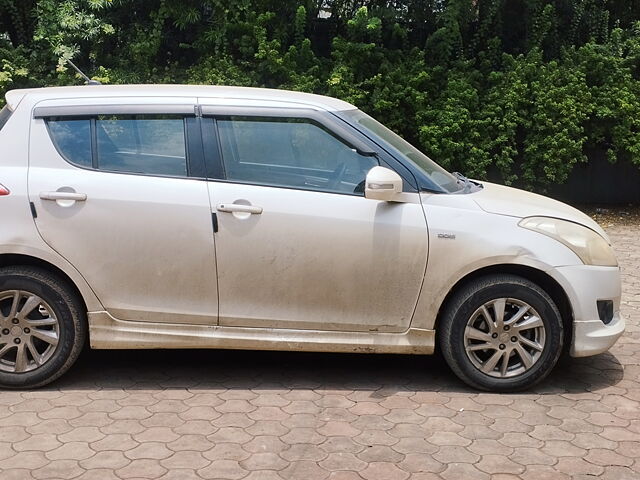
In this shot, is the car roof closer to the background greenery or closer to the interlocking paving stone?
the interlocking paving stone

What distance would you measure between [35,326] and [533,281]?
298cm

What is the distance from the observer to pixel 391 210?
16.0 feet

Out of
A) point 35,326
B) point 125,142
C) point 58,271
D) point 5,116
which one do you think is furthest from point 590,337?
point 5,116

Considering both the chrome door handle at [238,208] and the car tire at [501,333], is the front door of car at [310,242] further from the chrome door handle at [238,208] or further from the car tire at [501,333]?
the car tire at [501,333]

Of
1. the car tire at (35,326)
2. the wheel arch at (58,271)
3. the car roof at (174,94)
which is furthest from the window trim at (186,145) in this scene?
the car tire at (35,326)

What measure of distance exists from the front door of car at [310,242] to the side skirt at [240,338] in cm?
5

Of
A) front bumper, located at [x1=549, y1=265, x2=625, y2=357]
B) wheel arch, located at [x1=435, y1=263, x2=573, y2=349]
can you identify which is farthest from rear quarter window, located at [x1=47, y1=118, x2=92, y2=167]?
front bumper, located at [x1=549, y1=265, x2=625, y2=357]

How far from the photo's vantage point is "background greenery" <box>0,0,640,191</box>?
1023cm

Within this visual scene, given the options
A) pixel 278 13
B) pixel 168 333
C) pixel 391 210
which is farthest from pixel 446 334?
pixel 278 13

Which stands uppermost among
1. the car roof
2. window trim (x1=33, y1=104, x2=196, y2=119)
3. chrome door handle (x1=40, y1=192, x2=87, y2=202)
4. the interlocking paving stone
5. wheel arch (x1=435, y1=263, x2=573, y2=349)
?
the car roof

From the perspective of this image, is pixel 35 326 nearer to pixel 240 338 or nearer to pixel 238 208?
pixel 240 338

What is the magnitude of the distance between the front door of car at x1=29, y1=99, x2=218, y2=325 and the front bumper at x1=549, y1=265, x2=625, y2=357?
6.91ft

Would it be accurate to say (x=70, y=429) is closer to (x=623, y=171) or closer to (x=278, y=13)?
(x=278, y=13)

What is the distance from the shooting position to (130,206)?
15.9ft
